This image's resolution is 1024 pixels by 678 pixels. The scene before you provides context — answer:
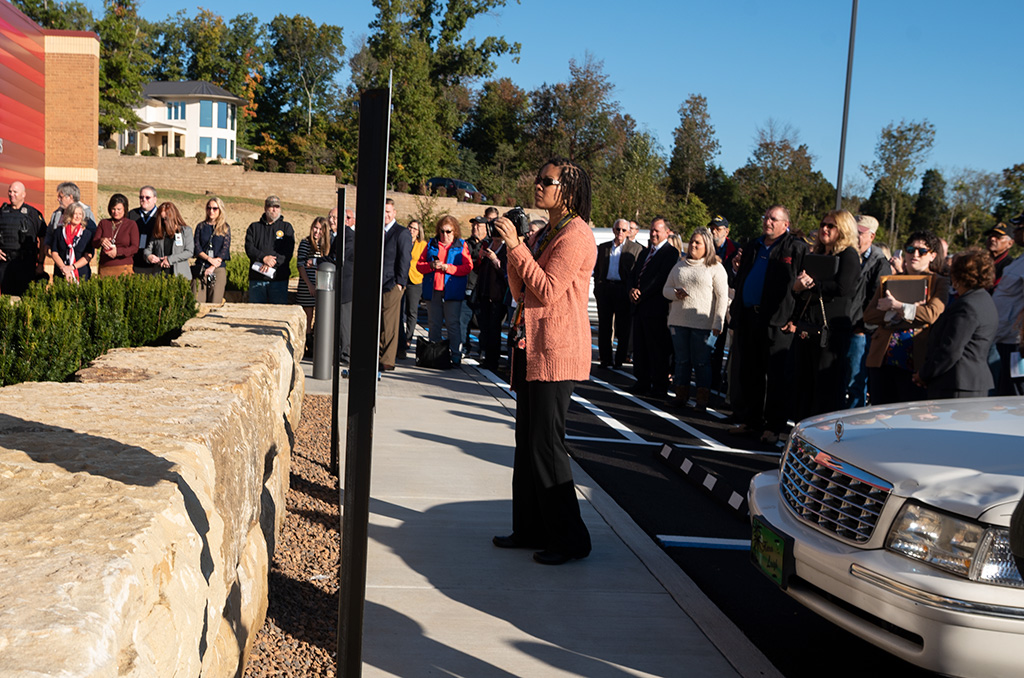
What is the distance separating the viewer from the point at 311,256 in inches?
477

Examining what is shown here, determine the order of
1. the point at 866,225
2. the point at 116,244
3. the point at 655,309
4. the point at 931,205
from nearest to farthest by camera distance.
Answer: the point at 866,225
the point at 116,244
the point at 655,309
the point at 931,205

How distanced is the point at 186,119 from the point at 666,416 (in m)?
84.5

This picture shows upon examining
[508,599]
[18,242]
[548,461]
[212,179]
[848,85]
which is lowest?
[508,599]

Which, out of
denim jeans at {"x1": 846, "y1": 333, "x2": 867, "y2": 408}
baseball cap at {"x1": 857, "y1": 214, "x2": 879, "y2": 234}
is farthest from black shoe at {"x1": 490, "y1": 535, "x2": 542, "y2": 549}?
baseball cap at {"x1": 857, "y1": 214, "x2": 879, "y2": 234}

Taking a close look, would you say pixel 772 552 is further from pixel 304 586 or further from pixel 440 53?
pixel 440 53

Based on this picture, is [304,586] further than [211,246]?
No

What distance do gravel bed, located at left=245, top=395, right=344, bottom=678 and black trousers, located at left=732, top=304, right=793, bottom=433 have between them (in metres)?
4.37

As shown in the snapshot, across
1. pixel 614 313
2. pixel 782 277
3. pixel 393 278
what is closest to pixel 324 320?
pixel 393 278

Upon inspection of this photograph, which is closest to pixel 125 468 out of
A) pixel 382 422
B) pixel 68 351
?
pixel 68 351

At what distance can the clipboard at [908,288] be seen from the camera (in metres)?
7.89

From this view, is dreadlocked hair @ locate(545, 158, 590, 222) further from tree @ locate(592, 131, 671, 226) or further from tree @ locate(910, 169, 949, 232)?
tree @ locate(910, 169, 949, 232)

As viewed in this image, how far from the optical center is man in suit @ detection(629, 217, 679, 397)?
11484mm

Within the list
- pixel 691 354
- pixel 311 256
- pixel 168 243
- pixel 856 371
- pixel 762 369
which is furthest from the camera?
pixel 311 256

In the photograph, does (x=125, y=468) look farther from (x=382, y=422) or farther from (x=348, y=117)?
(x=348, y=117)
